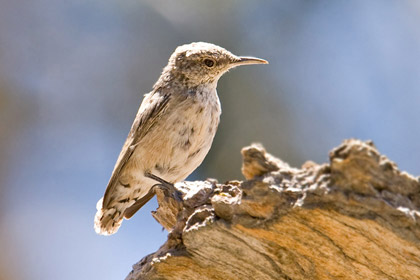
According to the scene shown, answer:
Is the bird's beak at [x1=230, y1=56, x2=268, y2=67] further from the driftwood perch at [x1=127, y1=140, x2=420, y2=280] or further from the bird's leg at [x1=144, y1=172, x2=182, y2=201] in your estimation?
the driftwood perch at [x1=127, y1=140, x2=420, y2=280]

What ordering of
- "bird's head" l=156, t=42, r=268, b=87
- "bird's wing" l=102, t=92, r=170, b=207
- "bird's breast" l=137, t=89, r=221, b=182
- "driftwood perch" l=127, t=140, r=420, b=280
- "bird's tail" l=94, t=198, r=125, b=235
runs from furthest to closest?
"bird's tail" l=94, t=198, r=125, b=235 → "bird's head" l=156, t=42, r=268, b=87 → "bird's wing" l=102, t=92, r=170, b=207 → "bird's breast" l=137, t=89, r=221, b=182 → "driftwood perch" l=127, t=140, r=420, b=280

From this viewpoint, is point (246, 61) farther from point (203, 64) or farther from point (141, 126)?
point (141, 126)

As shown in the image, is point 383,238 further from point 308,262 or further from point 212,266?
point 212,266

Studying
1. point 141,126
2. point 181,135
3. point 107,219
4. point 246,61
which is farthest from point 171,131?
point 107,219

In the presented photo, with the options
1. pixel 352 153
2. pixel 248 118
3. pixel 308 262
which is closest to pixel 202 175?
pixel 248 118

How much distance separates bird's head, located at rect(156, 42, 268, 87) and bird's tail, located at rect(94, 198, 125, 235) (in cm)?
129

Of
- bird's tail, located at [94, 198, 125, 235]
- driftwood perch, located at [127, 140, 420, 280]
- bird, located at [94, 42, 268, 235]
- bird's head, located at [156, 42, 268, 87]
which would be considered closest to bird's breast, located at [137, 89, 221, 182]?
bird, located at [94, 42, 268, 235]

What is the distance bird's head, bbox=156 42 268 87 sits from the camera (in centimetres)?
453

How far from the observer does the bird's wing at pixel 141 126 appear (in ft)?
14.4

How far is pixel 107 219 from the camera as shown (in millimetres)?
4801

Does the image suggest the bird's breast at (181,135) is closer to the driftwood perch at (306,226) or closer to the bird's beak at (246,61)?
the bird's beak at (246,61)

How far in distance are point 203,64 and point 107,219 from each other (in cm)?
164

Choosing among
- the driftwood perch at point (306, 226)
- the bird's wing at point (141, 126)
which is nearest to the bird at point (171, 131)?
the bird's wing at point (141, 126)

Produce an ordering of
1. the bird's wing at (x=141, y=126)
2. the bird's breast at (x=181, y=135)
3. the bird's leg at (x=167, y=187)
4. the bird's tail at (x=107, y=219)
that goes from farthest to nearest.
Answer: the bird's tail at (x=107, y=219) → the bird's wing at (x=141, y=126) → the bird's breast at (x=181, y=135) → the bird's leg at (x=167, y=187)
